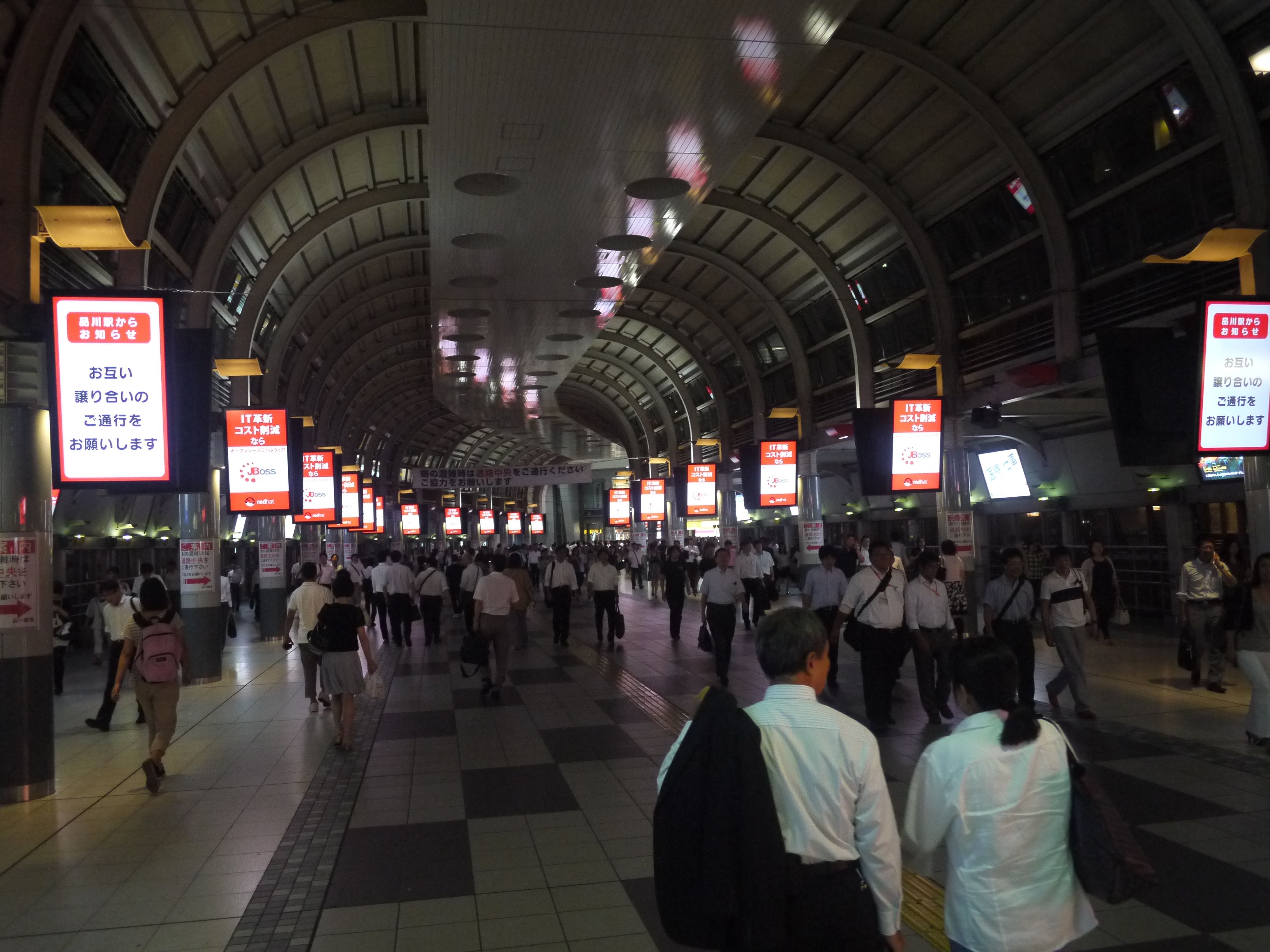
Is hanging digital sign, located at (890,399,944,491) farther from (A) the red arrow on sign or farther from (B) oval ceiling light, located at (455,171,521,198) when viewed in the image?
(A) the red arrow on sign

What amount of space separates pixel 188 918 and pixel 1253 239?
12183 mm

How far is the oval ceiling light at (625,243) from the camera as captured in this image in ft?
58.6

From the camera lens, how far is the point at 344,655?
9.92 metres

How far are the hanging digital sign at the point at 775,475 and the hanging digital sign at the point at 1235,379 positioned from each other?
14.5 meters

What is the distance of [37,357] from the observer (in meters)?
8.78

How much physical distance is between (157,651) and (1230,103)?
13.6 m

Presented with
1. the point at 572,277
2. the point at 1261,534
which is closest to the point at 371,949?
the point at 1261,534

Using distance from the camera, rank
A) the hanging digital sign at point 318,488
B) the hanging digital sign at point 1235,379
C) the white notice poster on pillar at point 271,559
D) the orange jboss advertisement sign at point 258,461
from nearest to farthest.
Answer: the hanging digital sign at point 1235,379
the orange jboss advertisement sign at point 258,461
the white notice poster on pillar at point 271,559
the hanging digital sign at point 318,488

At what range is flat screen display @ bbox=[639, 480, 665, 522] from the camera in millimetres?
35781

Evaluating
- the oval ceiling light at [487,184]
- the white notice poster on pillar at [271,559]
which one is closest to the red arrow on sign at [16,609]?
the oval ceiling light at [487,184]

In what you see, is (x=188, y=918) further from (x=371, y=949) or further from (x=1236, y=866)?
(x=1236, y=866)

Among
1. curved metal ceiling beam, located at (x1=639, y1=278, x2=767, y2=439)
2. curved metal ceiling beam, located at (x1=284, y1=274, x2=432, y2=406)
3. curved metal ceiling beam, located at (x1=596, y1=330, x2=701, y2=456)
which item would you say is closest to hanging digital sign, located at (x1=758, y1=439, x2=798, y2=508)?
curved metal ceiling beam, located at (x1=639, y1=278, x2=767, y2=439)

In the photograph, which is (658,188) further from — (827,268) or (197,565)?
(197,565)

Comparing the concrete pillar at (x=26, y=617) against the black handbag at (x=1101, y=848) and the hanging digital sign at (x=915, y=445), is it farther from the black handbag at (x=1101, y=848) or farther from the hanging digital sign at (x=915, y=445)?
the hanging digital sign at (x=915, y=445)
